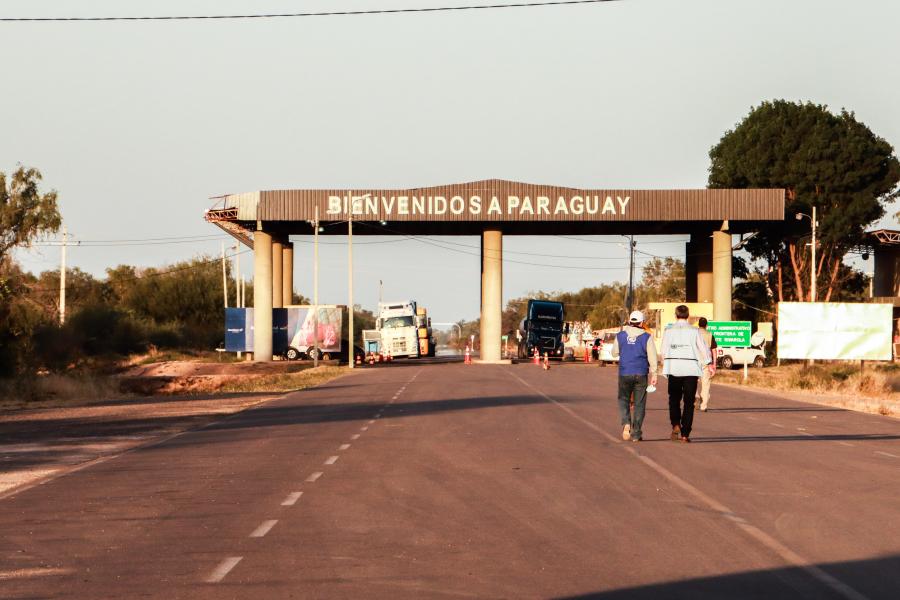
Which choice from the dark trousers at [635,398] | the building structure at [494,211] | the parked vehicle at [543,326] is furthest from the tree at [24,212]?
the dark trousers at [635,398]

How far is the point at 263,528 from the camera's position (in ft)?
38.2

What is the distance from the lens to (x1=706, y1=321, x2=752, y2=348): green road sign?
55.8m

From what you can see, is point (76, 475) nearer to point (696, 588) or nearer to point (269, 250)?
point (696, 588)

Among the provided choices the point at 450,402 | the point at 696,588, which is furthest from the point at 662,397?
the point at 696,588

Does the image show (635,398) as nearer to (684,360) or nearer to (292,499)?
(684,360)

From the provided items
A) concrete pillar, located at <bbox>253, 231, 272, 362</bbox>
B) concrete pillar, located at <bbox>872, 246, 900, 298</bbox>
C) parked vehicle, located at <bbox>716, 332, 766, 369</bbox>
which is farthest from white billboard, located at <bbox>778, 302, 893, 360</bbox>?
concrete pillar, located at <bbox>872, 246, 900, 298</bbox>

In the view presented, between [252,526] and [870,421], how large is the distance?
63.2ft

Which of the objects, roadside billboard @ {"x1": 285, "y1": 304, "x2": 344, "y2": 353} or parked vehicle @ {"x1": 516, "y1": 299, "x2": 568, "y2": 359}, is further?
parked vehicle @ {"x1": 516, "y1": 299, "x2": 568, "y2": 359}

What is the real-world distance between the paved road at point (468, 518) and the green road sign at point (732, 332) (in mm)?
32378

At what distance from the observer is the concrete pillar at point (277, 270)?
79250 millimetres

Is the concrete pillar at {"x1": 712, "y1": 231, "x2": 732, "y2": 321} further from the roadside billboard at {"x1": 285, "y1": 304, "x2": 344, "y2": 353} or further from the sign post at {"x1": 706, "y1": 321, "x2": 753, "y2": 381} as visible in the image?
the roadside billboard at {"x1": 285, "y1": 304, "x2": 344, "y2": 353}

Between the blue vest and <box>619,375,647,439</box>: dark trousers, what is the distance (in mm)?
97

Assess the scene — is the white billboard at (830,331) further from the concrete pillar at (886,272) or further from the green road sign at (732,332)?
the concrete pillar at (886,272)

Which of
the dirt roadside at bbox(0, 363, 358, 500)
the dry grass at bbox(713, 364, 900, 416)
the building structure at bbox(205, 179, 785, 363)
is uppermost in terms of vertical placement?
the building structure at bbox(205, 179, 785, 363)
